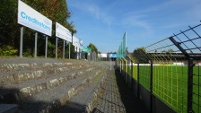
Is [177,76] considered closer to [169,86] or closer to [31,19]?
[169,86]

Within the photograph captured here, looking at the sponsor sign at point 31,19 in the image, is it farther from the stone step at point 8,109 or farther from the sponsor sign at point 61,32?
the stone step at point 8,109

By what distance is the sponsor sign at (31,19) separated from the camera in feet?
35.8

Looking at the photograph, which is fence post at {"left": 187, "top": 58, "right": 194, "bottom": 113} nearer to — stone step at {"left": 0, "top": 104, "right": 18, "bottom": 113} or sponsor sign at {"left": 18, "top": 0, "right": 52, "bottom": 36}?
stone step at {"left": 0, "top": 104, "right": 18, "bottom": 113}

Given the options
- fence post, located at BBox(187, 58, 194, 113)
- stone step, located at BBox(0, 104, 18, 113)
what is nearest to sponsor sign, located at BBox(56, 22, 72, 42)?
stone step, located at BBox(0, 104, 18, 113)

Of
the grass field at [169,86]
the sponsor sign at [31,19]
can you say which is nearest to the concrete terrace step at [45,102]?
the grass field at [169,86]

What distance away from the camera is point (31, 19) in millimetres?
12305

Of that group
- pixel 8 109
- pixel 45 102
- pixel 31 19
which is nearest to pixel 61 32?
pixel 31 19

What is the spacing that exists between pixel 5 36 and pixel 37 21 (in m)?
9.92

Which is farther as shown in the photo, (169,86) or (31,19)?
(31,19)

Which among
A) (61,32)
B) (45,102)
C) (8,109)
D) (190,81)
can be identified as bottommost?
(45,102)

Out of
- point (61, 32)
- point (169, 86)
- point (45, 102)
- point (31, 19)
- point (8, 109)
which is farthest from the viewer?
point (61, 32)

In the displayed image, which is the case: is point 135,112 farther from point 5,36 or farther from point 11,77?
point 5,36

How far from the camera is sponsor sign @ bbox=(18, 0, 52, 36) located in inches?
429

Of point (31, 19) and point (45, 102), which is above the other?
point (31, 19)
